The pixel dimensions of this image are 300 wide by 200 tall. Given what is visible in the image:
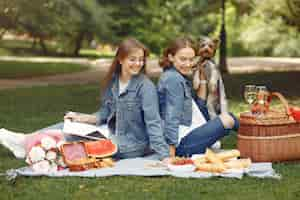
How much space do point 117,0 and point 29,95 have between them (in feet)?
58.3

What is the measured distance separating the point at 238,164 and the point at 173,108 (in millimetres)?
720

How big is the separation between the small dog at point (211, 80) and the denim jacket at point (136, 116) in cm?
105

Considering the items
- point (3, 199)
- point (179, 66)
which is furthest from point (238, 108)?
point (3, 199)

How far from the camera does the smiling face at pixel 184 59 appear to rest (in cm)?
595

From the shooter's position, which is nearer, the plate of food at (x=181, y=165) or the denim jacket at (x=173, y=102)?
the plate of food at (x=181, y=165)

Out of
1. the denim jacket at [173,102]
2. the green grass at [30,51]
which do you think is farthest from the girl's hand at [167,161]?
the green grass at [30,51]

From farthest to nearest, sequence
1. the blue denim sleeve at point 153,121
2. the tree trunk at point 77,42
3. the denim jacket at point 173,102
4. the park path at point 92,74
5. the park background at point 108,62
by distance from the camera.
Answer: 1. the tree trunk at point 77,42
2. the park path at point 92,74
3. the denim jacket at point 173,102
4. the blue denim sleeve at point 153,121
5. the park background at point 108,62

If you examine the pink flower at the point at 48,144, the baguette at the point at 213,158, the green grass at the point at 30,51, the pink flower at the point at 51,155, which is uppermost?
the pink flower at the point at 48,144

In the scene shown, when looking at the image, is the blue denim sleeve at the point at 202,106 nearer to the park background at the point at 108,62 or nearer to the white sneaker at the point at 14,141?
the park background at the point at 108,62

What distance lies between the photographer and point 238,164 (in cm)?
558

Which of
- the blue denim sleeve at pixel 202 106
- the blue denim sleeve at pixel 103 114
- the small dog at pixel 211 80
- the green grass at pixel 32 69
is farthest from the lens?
the green grass at pixel 32 69

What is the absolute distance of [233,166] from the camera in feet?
18.2

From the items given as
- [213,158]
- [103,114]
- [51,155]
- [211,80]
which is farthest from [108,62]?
[213,158]

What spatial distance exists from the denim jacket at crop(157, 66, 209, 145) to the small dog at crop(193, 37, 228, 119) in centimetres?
70
